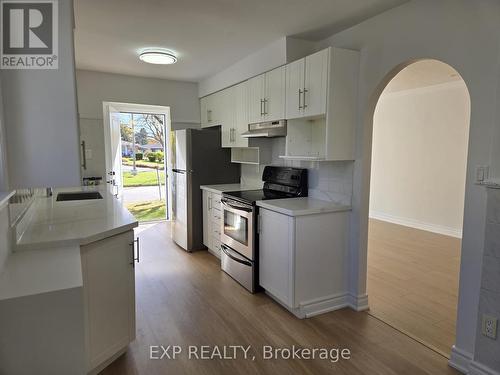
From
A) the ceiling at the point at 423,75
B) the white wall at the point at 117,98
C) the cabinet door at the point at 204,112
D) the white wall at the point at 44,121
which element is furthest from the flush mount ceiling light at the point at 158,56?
the ceiling at the point at 423,75

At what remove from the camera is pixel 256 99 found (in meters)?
3.58

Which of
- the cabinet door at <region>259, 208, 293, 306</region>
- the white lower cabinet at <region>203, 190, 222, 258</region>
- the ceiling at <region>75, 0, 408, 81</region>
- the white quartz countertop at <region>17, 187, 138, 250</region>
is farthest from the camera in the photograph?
the white lower cabinet at <region>203, 190, 222, 258</region>

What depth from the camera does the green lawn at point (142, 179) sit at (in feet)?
17.7

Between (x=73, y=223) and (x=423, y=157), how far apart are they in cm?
549

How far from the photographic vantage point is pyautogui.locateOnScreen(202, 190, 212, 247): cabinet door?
4.21m

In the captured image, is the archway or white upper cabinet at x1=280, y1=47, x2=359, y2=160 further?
the archway

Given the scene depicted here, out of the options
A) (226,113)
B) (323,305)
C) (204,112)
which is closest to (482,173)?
(323,305)

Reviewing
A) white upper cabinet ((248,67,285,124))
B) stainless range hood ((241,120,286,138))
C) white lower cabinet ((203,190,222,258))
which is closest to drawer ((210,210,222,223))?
white lower cabinet ((203,190,222,258))

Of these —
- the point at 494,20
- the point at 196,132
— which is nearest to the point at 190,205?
the point at 196,132

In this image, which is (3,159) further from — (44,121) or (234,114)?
(234,114)

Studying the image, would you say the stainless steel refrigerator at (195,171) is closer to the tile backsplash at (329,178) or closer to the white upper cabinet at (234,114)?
the white upper cabinet at (234,114)

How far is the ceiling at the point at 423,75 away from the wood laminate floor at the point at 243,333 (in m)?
3.03

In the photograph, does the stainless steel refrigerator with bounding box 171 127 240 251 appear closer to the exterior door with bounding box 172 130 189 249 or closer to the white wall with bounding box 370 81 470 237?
the exterior door with bounding box 172 130 189 249

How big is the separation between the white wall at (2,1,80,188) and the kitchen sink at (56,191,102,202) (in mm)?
1723
